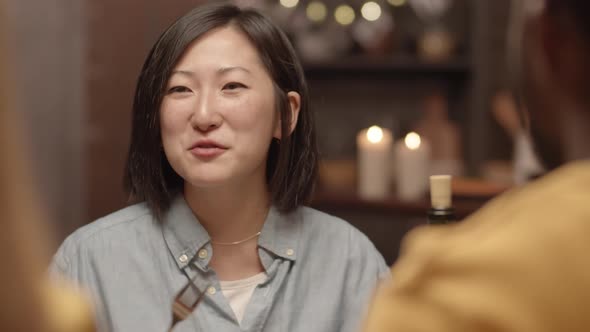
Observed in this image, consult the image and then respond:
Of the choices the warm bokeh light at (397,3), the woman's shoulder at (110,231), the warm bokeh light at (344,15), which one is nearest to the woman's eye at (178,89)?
the woman's shoulder at (110,231)

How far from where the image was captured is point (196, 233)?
54.3 inches

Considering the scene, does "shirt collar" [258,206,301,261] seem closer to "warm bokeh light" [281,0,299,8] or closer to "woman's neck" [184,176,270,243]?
"woman's neck" [184,176,270,243]

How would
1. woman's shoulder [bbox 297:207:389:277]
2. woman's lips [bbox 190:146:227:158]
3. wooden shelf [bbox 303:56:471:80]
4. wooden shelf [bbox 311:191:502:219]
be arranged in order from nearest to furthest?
woman's lips [bbox 190:146:227:158]
woman's shoulder [bbox 297:207:389:277]
wooden shelf [bbox 311:191:502:219]
wooden shelf [bbox 303:56:471:80]

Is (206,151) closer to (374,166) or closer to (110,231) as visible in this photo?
(110,231)

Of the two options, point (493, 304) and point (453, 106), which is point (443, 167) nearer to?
point (453, 106)

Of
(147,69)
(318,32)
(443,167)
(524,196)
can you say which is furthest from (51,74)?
(524,196)

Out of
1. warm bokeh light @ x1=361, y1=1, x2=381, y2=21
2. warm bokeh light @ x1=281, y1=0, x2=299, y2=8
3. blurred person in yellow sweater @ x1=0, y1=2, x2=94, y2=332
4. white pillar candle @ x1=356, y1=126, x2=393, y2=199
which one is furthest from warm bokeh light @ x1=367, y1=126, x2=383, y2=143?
blurred person in yellow sweater @ x1=0, y1=2, x2=94, y2=332

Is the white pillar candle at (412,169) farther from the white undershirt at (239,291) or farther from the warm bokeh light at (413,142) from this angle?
the white undershirt at (239,291)

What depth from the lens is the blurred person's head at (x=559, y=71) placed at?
57 centimetres

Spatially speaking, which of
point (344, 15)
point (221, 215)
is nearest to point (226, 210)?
point (221, 215)

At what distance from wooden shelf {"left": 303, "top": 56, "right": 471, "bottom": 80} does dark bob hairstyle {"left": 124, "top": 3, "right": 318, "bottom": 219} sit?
211 cm

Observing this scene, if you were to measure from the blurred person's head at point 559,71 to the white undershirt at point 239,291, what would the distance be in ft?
2.67

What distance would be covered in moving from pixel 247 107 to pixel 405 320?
879mm

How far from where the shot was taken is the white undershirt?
134 centimetres
